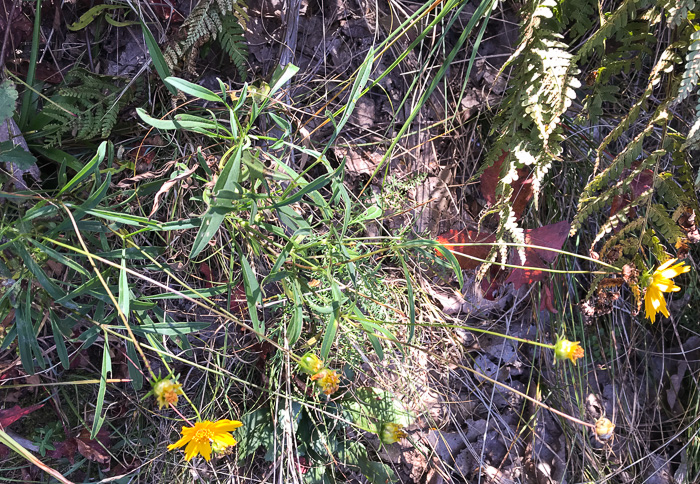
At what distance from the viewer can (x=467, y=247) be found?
168cm

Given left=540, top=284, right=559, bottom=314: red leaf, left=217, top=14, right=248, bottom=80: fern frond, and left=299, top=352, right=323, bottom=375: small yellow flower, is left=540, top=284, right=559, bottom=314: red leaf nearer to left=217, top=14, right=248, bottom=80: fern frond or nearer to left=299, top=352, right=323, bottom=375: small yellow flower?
left=299, top=352, right=323, bottom=375: small yellow flower

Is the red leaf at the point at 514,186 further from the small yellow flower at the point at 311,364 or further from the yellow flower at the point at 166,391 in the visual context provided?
the yellow flower at the point at 166,391

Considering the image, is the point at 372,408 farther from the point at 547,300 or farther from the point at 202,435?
the point at 547,300

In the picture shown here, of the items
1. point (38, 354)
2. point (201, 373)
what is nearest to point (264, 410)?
point (201, 373)

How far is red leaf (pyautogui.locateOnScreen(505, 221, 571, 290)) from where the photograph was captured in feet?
5.31

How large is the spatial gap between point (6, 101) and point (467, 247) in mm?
1406

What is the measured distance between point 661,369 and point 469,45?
1509 mm

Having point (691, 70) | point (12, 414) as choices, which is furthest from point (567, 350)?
point (12, 414)

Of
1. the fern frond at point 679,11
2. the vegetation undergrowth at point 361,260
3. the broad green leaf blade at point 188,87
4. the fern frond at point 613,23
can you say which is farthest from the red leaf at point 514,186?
the broad green leaf blade at point 188,87

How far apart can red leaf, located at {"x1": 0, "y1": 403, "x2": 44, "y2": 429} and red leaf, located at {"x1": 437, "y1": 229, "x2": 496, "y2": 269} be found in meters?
1.39

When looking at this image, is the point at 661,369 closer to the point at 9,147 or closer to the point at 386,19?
the point at 386,19

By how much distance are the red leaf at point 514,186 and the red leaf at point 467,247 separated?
13 centimetres

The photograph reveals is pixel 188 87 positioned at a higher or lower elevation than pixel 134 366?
higher

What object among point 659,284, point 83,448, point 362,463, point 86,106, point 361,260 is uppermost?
point 659,284
